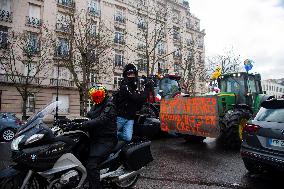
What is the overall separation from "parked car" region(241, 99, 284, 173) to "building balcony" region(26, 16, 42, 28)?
30150 millimetres

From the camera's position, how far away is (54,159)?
3.82 metres

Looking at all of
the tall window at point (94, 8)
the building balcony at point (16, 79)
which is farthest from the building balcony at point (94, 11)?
the building balcony at point (16, 79)

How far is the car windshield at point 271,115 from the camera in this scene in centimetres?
495

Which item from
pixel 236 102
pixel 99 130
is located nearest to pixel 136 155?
pixel 99 130

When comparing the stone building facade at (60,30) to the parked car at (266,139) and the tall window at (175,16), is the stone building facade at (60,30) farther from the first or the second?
the parked car at (266,139)

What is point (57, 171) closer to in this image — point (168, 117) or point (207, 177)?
point (207, 177)

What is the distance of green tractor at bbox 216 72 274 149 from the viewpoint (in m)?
8.43

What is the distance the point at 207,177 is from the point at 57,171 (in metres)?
3.10

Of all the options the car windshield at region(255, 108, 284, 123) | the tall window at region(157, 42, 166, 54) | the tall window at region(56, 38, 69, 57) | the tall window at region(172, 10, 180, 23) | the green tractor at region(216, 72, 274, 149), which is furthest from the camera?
the tall window at region(172, 10, 180, 23)

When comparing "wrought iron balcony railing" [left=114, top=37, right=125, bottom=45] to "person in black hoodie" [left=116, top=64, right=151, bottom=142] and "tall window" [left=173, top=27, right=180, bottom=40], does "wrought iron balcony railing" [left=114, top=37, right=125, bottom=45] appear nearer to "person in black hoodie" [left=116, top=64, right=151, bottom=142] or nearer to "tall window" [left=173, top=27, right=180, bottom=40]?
"tall window" [left=173, top=27, right=180, bottom=40]

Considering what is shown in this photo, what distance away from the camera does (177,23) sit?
150 ft

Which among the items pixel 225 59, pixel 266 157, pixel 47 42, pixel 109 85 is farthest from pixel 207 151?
pixel 225 59

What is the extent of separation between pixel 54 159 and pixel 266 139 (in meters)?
3.54

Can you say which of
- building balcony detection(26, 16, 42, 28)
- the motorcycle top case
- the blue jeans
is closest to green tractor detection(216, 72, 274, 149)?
the blue jeans
